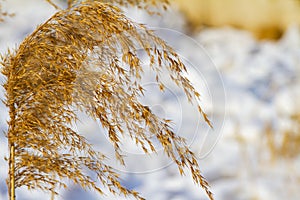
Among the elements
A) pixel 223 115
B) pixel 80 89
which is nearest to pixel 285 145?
pixel 223 115

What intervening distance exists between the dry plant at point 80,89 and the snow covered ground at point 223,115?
0.56m

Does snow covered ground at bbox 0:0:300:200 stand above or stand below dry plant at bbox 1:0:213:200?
above

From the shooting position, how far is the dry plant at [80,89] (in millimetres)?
1098

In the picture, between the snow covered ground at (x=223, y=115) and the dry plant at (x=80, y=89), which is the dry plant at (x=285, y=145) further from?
the dry plant at (x=80, y=89)

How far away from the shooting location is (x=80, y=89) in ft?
3.73

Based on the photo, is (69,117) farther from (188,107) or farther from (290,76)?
(290,76)

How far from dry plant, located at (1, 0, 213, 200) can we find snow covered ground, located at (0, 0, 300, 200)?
555 mm

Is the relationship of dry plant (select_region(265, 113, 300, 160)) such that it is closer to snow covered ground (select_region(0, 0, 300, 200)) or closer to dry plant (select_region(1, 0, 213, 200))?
snow covered ground (select_region(0, 0, 300, 200))

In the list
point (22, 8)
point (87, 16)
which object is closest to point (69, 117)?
point (87, 16)

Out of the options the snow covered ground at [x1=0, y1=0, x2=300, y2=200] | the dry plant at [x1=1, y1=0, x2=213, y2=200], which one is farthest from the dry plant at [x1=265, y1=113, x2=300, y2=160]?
the dry plant at [x1=1, y1=0, x2=213, y2=200]

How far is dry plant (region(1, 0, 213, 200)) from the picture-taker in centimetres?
110

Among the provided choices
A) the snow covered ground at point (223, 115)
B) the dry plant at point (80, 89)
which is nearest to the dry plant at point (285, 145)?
the snow covered ground at point (223, 115)

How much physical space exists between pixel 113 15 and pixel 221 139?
9.82 ft

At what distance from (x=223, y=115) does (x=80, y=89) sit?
8.92ft
